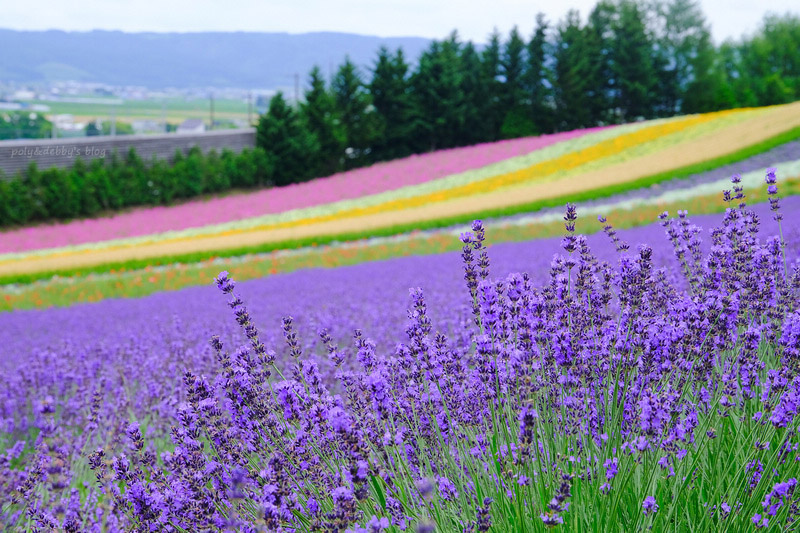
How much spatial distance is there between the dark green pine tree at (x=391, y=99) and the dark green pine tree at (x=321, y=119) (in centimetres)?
289

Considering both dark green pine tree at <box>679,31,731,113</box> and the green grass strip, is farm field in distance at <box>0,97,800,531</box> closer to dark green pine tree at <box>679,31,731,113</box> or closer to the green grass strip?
the green grass strip

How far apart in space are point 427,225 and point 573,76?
78.6ft

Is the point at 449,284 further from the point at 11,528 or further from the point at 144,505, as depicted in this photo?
the point at 144,505

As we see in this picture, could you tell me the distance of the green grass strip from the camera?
48.7 feet

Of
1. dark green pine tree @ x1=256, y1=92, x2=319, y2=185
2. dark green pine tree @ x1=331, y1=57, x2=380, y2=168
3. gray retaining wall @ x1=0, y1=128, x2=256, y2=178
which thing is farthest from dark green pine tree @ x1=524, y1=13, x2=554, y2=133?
gray retaining wall @ x1=0, y1=128, x2=256, y2=178

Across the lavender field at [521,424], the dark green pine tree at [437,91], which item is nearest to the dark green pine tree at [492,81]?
the dark green pine tree at [437,91]

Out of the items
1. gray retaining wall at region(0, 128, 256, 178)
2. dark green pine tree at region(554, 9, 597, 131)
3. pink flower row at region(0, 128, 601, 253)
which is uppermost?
dark green pine tree at region(554, 9, 597, 131)

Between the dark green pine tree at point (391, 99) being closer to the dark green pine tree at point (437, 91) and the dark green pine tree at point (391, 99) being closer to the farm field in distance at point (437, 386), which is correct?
the dark green pine tree at point (437, 91)

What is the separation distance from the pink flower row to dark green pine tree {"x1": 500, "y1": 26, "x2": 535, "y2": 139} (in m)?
Result: 3.67

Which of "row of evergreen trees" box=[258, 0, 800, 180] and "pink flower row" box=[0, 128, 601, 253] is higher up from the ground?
"row of evergreen trees" box=[258, 0, 800, 180]

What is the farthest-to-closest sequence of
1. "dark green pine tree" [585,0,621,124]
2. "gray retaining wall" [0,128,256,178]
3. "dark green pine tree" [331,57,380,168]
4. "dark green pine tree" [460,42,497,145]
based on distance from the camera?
"dark green pine tree" [585,0,621,124] < "dark green pine tree" [460,42,497,145] < "dark green pine tree" [331,57,380,168] < "gray retaining wall" [0,128,256,178]

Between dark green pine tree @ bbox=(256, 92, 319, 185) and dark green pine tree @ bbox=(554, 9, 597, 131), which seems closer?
dark green pine tree @ bbox=(256, 92, 319, 185)

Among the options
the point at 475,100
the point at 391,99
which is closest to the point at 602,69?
the point at 475,100

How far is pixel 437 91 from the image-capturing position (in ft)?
114
